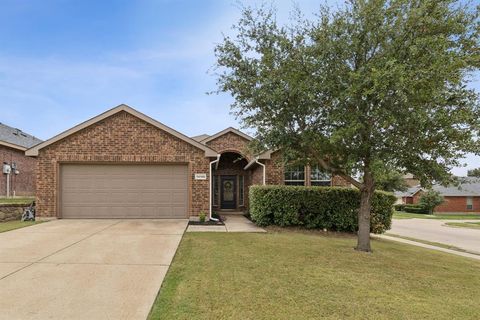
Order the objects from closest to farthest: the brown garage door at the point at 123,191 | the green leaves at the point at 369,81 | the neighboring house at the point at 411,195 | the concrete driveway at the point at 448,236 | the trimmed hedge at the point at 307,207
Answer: the green leaves at the point at 369,81 < the trimmed hedge at the point at 307,207 < the brown garage door at the point at 123,191 < the concrete driveway at the point at 448,236 < the neighboring house at the point at 411,195

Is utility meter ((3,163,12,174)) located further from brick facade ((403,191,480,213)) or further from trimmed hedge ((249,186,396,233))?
brick facade ((403,191,480,213))

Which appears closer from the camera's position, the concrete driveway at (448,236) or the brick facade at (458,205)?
the concrete driveway at (448,236)

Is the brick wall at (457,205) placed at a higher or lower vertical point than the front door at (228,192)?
lower

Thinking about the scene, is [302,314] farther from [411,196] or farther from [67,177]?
[411,196]

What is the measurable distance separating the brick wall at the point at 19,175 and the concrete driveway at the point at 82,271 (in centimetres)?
1024

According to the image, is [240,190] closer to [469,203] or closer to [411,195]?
[411,195]

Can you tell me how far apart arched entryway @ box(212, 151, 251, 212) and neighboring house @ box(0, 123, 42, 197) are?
1182 cm

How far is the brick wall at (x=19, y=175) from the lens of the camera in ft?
59.2

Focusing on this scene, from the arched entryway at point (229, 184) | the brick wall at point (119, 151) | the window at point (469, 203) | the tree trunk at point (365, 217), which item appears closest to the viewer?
the tree trunk at point (365, 217)

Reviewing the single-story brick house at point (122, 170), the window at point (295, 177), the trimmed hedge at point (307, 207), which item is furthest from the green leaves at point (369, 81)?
the window at point (295, 177)

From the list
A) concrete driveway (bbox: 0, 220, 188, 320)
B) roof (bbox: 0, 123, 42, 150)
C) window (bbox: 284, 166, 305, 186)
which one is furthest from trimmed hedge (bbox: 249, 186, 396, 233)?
roof (bbox: 0, 123, 42, 150)

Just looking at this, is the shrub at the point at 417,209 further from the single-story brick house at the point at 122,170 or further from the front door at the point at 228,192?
the single-story brick house at the point at 122,170

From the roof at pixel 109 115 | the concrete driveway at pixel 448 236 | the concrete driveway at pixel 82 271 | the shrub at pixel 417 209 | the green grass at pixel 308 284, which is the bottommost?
the shrub at pixel 417 209

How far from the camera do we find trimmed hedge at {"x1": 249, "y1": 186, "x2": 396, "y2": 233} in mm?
12422
